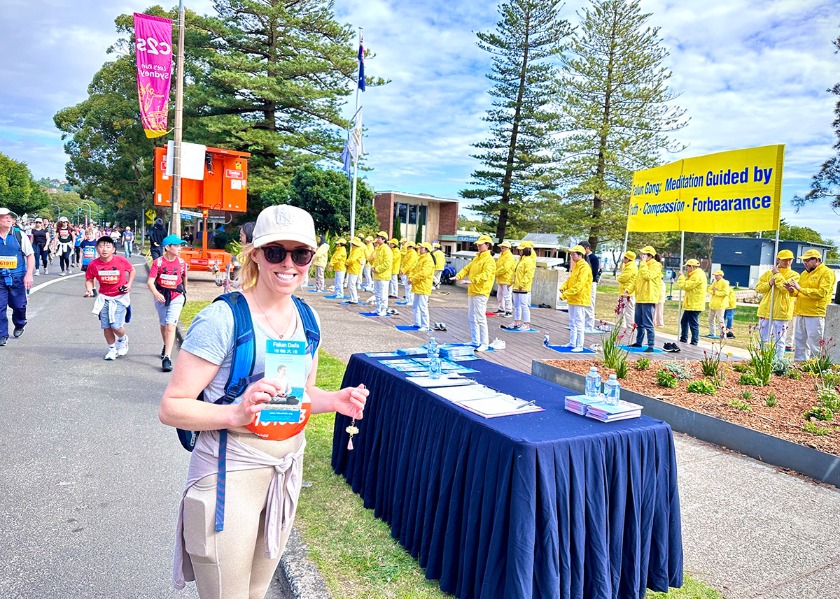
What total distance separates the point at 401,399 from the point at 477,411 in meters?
0.87

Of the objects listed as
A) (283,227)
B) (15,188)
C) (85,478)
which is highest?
(15,188)

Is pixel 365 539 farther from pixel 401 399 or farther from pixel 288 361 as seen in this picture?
pixel 288 361

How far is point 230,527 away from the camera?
1.97 m

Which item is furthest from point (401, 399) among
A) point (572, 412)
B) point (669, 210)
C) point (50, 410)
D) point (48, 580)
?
point (669, 210)

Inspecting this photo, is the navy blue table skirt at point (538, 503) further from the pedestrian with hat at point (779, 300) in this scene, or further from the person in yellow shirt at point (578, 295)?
the pedestrian with hat at point (779, 300)

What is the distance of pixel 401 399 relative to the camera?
4.05 m

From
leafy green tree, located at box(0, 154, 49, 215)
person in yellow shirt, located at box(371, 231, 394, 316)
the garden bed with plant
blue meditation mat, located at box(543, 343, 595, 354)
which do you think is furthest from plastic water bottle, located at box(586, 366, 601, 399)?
leafy green tree, located at box(0, 154, 49, 215)

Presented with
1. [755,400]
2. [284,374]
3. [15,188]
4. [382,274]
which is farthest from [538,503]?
[15,188]

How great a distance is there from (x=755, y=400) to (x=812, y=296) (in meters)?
5.56

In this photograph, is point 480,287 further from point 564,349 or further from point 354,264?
point 354,264

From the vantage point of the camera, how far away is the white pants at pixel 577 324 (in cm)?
1225

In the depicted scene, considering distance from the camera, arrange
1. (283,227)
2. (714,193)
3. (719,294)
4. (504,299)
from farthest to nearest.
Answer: (504,299) → (719,294) → (714,193) → (283,227)

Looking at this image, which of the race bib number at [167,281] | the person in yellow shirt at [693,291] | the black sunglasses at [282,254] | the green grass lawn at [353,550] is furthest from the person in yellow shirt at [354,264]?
the black sunglasses at [282,254]

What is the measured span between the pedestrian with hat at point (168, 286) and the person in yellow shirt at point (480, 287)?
5.24m
